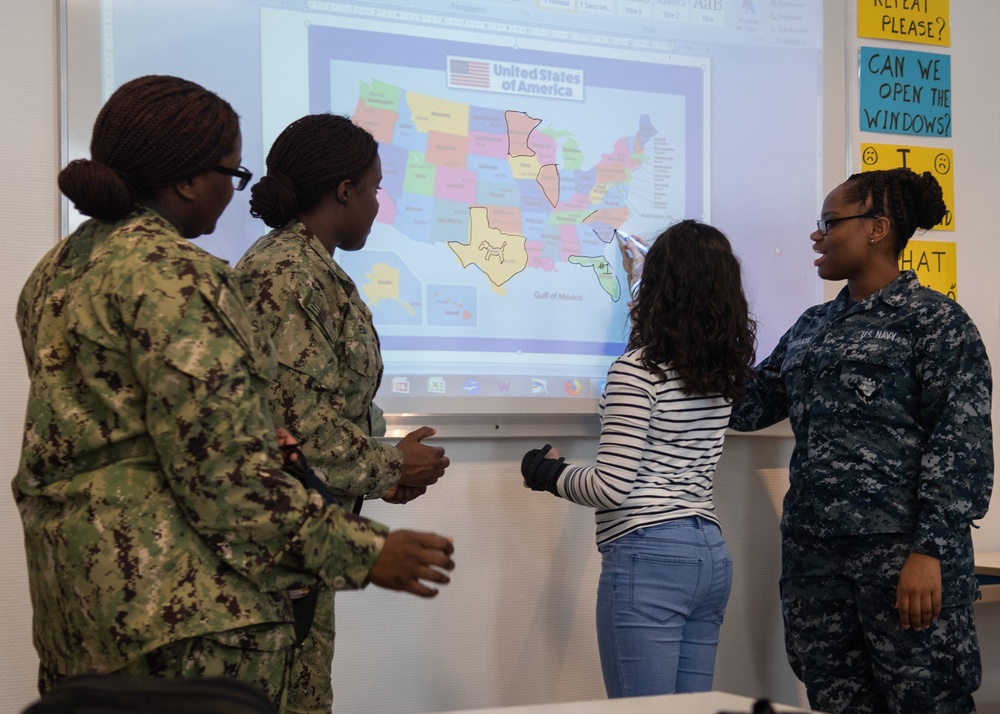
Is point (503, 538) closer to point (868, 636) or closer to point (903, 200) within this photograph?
point (868, 636)

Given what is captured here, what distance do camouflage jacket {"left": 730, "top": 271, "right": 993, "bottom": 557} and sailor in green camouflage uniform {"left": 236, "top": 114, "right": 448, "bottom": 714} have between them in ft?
3.24

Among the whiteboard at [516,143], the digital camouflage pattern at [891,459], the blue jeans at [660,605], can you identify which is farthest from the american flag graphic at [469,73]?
the blue jeans at [660,605]

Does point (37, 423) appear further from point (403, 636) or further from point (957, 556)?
point (957, 556)

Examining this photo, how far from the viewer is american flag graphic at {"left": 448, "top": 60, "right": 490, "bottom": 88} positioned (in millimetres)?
2469

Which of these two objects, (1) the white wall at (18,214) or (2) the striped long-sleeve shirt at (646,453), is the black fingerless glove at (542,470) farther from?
(1) the white wall at (18,214)

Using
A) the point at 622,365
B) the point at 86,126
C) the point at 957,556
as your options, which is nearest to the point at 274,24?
the point at 86,126

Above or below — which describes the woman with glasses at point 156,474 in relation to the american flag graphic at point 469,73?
below

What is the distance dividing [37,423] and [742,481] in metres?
2.10

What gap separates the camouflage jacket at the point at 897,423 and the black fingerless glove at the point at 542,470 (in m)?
0.64

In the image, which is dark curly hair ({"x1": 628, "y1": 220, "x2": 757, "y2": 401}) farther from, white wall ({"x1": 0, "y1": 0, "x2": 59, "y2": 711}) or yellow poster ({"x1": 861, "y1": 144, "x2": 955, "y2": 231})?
white wall ({"x1": 0, "y1": 0, "x2": 59, "y2": 711})

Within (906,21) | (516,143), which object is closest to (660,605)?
(516,143)

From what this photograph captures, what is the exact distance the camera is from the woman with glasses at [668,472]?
78.0 inches

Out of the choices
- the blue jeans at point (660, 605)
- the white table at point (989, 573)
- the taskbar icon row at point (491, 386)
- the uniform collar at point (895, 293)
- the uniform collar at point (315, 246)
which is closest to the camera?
the uniform collar at point (315, 246)

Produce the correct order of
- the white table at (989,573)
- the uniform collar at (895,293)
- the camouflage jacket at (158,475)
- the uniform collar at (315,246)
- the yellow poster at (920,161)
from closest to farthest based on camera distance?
the camouflage jacket at (158,475)
the uniform collar at (315,246)
the uniform collar at (895,293)
the white table at (989,573)
the yellow poster at (920,161)
